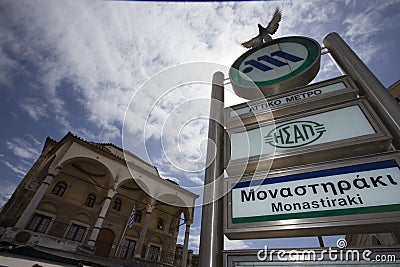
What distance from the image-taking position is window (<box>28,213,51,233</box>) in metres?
14.0

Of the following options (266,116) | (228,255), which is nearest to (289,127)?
(266,116)

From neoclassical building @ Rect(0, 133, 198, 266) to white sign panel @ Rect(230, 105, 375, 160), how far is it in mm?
11566

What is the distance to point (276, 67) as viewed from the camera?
2398mm

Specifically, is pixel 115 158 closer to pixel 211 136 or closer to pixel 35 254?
pixel 35 254

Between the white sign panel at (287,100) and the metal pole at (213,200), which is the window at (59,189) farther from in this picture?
the white sign panel at (287,100)

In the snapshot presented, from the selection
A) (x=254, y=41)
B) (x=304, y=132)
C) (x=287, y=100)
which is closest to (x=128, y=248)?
(x=254, y=41)

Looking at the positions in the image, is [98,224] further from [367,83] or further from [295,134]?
[367,83]

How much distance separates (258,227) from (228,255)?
24cm

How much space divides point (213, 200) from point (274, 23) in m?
3.14

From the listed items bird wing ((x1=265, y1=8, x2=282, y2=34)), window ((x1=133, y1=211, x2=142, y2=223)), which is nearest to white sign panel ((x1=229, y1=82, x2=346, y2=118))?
bird wing ((x1=265, y1=8, x2=282, y2=34))

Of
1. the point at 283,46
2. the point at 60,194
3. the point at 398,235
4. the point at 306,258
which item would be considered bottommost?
the point at 306,258

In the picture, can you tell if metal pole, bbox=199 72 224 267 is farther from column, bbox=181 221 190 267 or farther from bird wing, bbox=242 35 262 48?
column, bbox=181 221 190 267

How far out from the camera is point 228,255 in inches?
47.4

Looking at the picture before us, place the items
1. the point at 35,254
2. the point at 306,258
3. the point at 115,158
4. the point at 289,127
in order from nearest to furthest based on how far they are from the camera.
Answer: the point at 306,258 < the point at 289,127 < the point at 35,254 < the point at 115,158
